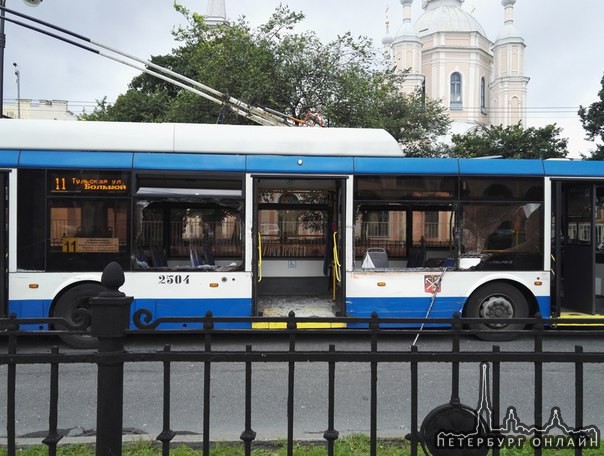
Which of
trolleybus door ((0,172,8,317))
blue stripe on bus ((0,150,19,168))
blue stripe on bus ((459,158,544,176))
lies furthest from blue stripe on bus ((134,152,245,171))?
blue stripe on bus ((459,158,544,176))

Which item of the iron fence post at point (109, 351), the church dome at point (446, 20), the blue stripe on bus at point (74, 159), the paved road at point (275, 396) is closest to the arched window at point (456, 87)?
the church dome at point (446, 20)

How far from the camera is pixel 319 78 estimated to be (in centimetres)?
1708

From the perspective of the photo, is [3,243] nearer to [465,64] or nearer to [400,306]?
[400,306]

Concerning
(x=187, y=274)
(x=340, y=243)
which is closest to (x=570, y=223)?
(x=340, y=243)

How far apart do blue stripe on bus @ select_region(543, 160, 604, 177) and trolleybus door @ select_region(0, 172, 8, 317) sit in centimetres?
845

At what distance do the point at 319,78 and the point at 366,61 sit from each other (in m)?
2.43

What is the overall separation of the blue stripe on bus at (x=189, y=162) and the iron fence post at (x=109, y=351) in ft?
16.9

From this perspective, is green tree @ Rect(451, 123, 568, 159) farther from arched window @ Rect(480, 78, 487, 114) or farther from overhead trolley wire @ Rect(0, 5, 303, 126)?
arched window @ Rect(480, 78, 487, 114)

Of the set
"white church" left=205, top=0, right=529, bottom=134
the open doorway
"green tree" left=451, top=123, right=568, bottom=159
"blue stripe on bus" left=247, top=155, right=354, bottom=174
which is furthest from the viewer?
"white church" left=205, top=0, right=529, bottom=134

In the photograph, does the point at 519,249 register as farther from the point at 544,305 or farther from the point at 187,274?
the point at 187,274

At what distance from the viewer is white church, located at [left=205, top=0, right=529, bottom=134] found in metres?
54.7

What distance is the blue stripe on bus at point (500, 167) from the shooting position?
785 centimetres

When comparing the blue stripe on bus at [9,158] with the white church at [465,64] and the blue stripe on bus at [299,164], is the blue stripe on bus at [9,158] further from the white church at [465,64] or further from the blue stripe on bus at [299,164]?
the white church at [465,64]

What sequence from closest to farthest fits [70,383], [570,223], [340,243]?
1. [70,383]
2. [340,243]
3. [570,223]
